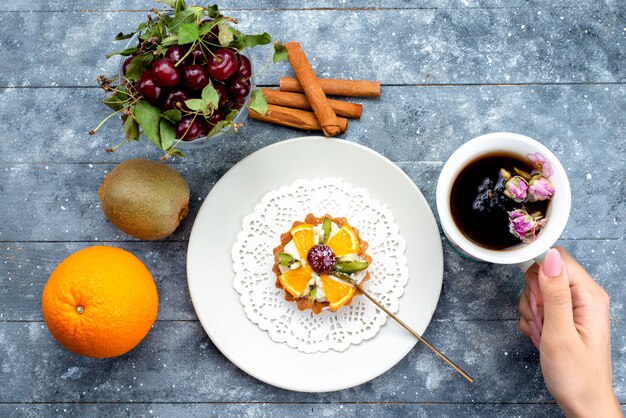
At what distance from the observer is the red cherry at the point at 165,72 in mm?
1042

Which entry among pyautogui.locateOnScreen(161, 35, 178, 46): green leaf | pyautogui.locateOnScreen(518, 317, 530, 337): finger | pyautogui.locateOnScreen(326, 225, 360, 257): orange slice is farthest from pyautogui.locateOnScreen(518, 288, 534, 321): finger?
pyautogui.locateOnScreen(161, 35, 178, 46): green leaf

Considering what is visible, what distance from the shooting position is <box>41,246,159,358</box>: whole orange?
3.75 ft

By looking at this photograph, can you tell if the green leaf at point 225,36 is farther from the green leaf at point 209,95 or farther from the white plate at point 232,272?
the white plate at point 232,272

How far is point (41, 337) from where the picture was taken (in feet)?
4.50

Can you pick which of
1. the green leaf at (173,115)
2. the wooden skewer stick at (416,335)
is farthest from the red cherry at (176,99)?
the wooden skewer stick at (416,335)

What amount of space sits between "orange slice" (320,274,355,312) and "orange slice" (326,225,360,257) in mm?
56

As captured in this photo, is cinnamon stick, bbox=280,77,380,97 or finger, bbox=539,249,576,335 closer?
finger, bbox=539,249,576,335

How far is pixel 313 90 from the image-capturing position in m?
1.32

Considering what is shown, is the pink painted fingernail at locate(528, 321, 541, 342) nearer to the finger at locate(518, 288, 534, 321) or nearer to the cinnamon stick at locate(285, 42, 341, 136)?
the finger at locate(518, 288, 534, 321)

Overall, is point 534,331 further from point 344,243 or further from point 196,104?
point 196,104

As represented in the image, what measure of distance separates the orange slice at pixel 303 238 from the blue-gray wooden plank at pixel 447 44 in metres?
0.37

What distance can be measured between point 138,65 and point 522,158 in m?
0.73

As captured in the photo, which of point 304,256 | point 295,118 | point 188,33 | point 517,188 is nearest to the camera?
point 188,33

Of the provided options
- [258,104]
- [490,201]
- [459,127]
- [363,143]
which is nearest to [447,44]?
[459,127]
